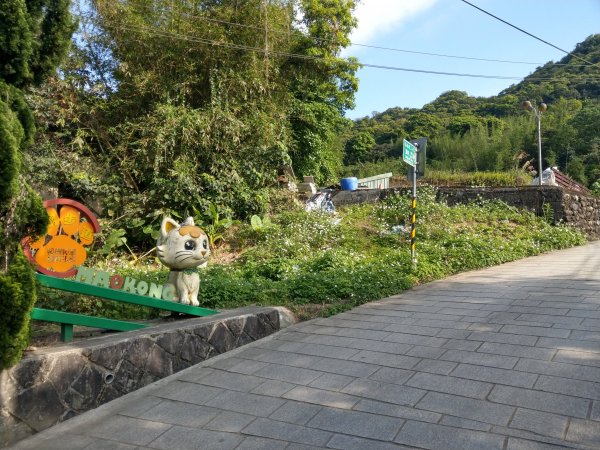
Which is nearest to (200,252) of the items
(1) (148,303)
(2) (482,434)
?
(1) (148,303)

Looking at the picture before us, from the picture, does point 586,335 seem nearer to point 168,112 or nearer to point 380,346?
point 380,346

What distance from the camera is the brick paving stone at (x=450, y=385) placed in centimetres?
370

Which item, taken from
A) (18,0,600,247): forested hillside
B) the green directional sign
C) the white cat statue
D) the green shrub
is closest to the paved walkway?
the green shrub

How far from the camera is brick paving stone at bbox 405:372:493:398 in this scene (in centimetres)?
370

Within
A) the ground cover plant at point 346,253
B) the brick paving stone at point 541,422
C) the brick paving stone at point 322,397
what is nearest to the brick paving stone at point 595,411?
the brick paving stone at point 541,422

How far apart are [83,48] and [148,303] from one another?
10.5m

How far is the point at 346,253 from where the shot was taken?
10.2 m

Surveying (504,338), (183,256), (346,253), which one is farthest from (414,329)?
(346,253)

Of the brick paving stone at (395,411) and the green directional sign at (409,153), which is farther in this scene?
the green directional sign at (409,153)

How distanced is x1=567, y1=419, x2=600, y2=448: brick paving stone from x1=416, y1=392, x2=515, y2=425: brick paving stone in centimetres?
37

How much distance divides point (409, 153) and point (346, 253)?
2.53m

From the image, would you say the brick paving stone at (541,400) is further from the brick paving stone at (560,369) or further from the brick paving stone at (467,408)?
the brick paving stone at (560,369)

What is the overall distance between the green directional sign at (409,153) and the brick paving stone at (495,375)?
516 cm

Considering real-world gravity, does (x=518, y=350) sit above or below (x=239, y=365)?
above
